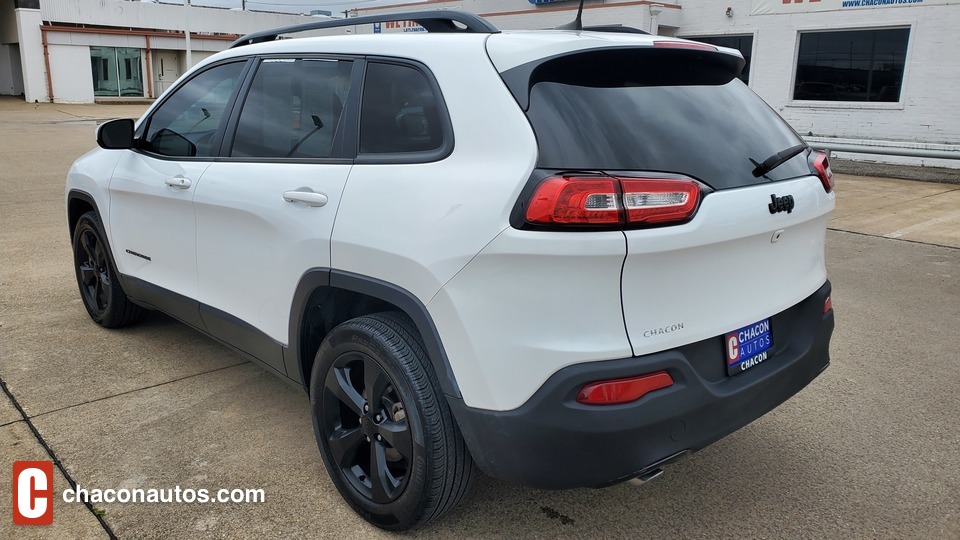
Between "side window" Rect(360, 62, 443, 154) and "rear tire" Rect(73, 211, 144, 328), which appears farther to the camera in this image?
"rear tire" Rect(73, 211, 144, 328)

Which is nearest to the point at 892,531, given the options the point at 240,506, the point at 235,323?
the point at 240,506

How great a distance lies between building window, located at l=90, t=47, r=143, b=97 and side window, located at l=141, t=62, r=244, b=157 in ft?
118

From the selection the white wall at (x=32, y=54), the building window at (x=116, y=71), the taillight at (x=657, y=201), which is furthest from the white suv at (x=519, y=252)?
the building window at (x=116, y=71)

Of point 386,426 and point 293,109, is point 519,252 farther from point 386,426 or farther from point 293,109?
point 293,109

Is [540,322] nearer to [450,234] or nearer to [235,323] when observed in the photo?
[450,234]

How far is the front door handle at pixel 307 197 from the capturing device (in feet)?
9.23

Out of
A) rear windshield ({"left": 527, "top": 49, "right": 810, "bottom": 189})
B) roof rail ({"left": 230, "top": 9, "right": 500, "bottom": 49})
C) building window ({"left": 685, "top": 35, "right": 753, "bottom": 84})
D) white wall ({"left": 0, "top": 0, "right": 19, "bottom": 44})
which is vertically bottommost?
rear windshield ({"left": 527, "top": 49, "right": 810, "bottom": 189})

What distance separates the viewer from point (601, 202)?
2.17 meters

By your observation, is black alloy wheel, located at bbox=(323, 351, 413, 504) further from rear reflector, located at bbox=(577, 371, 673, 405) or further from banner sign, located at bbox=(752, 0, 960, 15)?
banner sign, located at bbox=(752, 0, 960, 15)

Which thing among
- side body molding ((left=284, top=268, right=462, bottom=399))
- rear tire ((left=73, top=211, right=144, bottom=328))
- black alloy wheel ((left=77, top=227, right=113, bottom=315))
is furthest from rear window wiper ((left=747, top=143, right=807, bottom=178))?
black alloy wheel ((left=77, top=227, right=113, bottom=315))

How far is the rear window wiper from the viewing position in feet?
8.49

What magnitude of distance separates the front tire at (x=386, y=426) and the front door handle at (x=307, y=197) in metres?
0.47

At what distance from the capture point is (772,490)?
308 centimetres

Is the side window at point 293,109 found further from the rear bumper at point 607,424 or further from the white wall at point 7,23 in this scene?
the white wall at point 7,23
